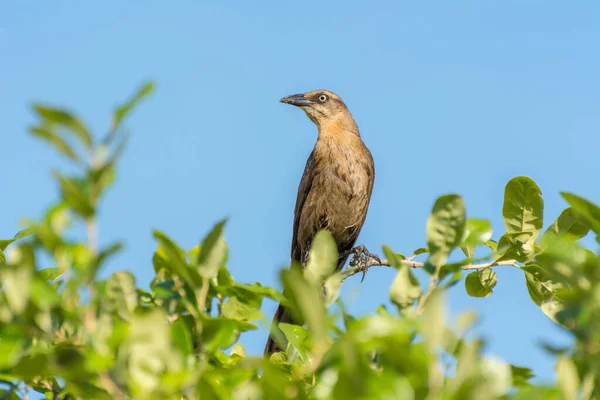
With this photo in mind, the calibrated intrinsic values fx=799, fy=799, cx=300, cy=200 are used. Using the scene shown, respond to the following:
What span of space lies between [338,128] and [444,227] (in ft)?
23.8

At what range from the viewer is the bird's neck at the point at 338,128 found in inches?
343

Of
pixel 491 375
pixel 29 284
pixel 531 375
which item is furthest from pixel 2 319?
pixel 531 375

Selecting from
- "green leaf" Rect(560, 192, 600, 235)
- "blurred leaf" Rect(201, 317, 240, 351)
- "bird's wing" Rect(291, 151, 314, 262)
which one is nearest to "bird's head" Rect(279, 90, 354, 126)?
"bird's wing" Rect(291, 151, 314, 262)

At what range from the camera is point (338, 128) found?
8867mm

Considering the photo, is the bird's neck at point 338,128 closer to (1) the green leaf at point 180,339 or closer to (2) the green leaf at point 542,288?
(2) the green leaf at point 542,288

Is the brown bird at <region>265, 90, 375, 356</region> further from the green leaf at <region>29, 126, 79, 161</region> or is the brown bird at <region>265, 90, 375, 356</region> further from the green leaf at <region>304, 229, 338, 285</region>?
the green leaf at <region>29, 126, 79, 161</region>

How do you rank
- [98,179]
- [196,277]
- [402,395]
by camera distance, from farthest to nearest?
[196,277] → [98,179] → [402,395]

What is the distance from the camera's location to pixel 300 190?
848 centimetres

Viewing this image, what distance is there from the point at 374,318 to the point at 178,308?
19.3 inches

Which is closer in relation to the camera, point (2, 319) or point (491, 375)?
point (491, 375)

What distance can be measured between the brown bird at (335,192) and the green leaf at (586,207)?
614cm

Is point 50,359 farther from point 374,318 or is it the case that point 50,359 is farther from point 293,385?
point 374,318

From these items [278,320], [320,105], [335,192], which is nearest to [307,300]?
[278,320]

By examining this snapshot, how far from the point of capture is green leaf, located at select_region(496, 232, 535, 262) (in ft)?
7.66
